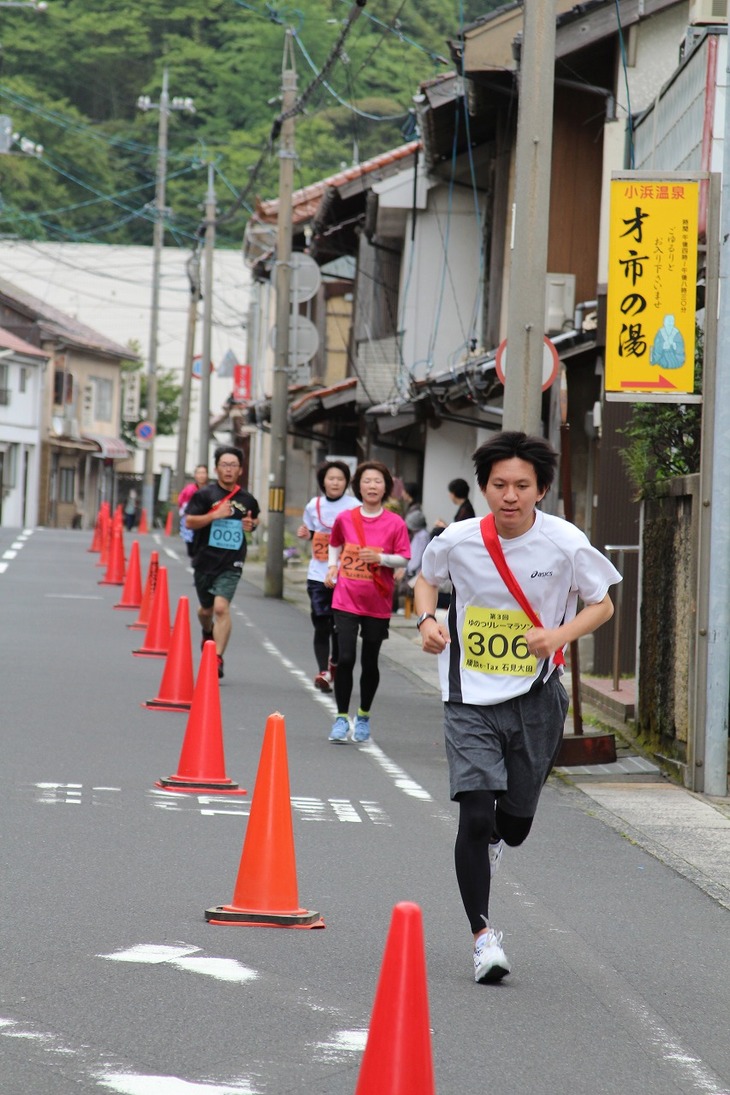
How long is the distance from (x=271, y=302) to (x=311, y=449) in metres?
5.73

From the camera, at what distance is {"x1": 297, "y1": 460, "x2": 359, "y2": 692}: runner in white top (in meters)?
13.7

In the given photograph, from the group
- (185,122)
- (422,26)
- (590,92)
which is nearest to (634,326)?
(590,92)

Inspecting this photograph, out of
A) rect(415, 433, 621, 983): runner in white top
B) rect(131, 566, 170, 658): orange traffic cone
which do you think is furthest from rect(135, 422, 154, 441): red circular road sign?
rect(415, 433, 621, 983): runner in white top

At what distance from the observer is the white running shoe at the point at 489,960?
5.52 metres

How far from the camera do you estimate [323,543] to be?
1403 cm

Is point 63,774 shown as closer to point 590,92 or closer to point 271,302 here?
point 590,92

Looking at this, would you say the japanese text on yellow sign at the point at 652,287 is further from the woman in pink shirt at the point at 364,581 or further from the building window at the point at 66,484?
the building window at the point at 66,484

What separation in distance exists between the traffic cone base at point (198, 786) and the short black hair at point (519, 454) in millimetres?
3985

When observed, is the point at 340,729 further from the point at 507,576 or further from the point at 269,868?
the point at 507,576

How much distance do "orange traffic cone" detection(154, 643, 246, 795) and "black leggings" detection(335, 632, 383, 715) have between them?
2.25 metres

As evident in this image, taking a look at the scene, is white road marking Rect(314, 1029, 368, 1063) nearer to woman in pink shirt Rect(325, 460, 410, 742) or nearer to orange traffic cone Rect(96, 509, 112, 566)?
woman in pink shirt Rect(325, 460, 410, 742)

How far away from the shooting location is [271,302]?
48750 millimetres

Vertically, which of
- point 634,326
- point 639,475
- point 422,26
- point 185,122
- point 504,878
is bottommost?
point 504,878

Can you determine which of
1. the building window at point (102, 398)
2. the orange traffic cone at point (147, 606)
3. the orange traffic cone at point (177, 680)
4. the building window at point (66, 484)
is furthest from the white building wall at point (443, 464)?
the building window at point (102, 398)
